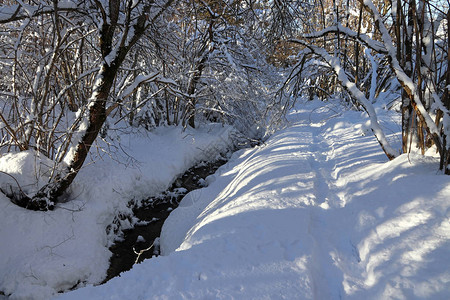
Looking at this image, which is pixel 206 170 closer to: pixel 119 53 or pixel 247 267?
pixel 119 53

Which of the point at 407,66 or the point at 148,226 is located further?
the point at 148,226

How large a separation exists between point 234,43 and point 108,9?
21.4 feet

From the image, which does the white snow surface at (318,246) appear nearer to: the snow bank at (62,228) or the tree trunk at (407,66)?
the snow bank at (62,228)

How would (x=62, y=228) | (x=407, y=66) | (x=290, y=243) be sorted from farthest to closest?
(x=62, y=228) → (x=407, y=66) → (x=290, y=243)

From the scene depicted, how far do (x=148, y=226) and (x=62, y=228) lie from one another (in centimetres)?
162

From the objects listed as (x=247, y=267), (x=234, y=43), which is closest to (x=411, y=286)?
(x=247, y=267)

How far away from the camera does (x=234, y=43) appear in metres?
10.1

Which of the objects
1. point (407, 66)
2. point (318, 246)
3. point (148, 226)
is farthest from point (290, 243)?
point (148, 226)

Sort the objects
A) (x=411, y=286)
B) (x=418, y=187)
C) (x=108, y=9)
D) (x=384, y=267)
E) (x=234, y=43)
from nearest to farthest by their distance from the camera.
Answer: (x=411, y=286), (x=384, y=267), (x=418, y=187), (x=108, y=9), (x=234, y=43)

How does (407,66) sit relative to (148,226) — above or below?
above

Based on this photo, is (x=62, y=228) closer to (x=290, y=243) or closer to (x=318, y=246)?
(x=290, y=243)

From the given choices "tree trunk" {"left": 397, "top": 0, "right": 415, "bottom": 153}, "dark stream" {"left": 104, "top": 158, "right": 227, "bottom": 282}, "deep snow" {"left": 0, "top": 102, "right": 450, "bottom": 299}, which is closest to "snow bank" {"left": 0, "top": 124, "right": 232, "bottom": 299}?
"deep snow" {"left": 0, "top": 102, "right": 450, "bottom": 299}

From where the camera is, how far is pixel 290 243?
286 cm

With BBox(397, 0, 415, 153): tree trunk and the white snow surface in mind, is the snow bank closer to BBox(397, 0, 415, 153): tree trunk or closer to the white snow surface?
the white snow surface
